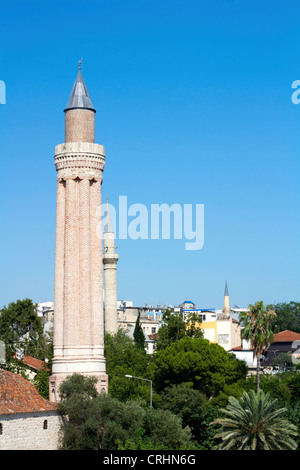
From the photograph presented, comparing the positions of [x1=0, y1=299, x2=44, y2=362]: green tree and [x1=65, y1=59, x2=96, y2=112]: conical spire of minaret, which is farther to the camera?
[x1=0, y1=299, x2=44, y2=362]: green tree

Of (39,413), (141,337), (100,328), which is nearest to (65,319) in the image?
(100,328)

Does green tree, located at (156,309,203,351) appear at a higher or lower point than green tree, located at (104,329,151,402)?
higher

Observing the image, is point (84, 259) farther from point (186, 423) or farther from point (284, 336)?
point (284, 336)

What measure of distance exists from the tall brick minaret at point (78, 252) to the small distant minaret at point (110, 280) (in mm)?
32422

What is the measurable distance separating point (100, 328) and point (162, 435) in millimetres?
8779

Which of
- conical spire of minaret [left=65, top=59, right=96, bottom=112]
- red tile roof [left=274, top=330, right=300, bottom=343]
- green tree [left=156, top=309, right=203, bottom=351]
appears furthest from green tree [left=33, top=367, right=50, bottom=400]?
red tile roof [left=274, top=330, right=300, bottom=343]

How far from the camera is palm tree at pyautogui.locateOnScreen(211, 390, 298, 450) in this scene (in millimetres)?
37719

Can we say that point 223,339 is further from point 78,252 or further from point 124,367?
point 78,252

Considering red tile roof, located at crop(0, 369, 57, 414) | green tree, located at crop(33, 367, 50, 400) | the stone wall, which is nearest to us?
the stone wall

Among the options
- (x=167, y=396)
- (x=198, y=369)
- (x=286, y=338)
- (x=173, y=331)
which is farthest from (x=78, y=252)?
(x=286, y=338)

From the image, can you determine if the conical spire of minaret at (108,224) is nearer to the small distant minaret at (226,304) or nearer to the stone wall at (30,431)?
the small distant minaret at (226,304)

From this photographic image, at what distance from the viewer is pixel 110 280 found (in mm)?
82188

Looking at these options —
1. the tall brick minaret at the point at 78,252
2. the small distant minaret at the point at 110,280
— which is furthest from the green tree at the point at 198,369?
the small distant minaret at the point at 110,280

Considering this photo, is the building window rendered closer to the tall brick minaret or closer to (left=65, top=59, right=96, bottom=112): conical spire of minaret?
the tall brick minaret
